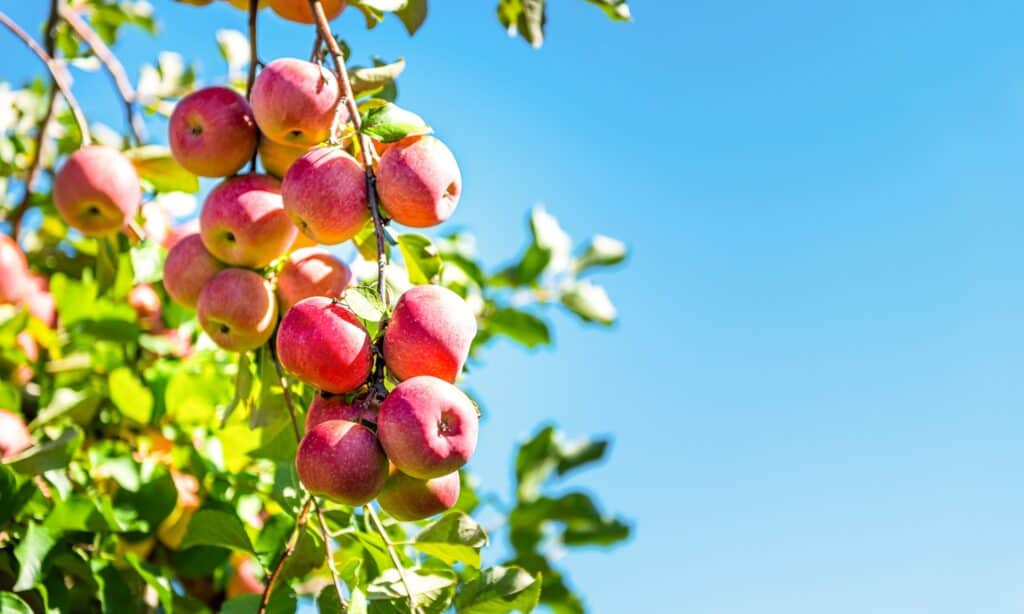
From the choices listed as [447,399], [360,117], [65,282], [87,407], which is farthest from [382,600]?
[65,282]

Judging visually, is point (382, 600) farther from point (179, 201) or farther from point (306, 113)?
point (179, 201)

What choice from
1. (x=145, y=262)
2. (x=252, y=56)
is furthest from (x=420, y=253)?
(x=145, y=262)

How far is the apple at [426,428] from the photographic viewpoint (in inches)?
31.8

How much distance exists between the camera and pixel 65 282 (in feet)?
6.00

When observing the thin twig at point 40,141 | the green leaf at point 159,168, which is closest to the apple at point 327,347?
the green leaf at point 159,168

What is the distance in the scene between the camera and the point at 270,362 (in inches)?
47.1

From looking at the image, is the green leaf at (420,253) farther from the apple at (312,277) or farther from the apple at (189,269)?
the apple at (189,269)

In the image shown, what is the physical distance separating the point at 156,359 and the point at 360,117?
997 mm

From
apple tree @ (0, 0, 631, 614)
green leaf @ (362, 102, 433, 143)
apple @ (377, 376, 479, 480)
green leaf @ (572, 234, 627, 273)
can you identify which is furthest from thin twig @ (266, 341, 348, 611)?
green leaf @ (572, 234, 627, 273)

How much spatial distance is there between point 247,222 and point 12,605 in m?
0.49

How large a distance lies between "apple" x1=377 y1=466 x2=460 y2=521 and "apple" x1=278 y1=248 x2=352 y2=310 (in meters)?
0.26

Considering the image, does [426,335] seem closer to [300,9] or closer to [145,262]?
[300,9]

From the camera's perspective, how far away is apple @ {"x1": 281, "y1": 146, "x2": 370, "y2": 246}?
0.96 m

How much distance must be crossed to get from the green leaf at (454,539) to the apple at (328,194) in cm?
32
